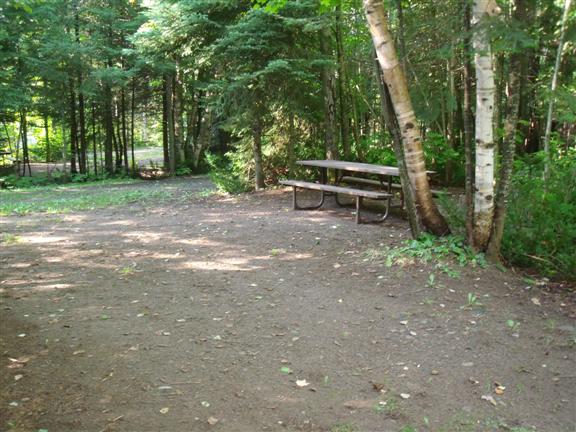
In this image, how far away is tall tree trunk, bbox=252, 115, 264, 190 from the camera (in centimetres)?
1193

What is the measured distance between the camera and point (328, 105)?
11.7 m

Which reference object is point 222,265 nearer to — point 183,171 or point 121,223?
point 121,223

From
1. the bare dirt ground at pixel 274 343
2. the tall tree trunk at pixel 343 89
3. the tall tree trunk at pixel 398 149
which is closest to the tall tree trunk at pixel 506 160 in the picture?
the bare dirt ground at pixel 274 343

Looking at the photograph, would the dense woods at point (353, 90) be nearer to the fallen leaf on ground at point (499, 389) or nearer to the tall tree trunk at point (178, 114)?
the tall tree trunk at point (178, 114)

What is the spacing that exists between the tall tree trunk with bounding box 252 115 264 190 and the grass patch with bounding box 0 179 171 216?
2.89 metres

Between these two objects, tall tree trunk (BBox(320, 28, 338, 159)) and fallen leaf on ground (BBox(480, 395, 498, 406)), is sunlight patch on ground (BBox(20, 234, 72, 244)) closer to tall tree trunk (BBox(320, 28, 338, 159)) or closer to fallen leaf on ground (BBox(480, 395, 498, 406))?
tall tree trunk (BBox(320, 28, 338, 159))

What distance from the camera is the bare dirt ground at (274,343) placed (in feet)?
11.0

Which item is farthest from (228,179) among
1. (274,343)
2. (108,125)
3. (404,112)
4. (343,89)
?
(108,125)

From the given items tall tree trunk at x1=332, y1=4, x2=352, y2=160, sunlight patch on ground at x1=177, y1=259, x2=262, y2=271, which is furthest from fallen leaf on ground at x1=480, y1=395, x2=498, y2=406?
tall tree trunk at x1=332, y1=4, x2=352, y2=160

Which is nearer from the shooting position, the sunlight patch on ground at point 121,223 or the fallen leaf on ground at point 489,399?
the fallen leaf on ground at point 489,399

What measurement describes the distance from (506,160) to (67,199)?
12.2 m

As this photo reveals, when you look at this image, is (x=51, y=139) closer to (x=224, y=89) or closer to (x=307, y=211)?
(x=224, y=89)

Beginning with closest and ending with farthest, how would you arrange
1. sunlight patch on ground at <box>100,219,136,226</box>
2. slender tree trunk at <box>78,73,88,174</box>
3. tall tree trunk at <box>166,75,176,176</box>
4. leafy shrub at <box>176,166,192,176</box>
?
sunlight patch on ground at <box>100,219,136,226</box> → tall tree trunk at <box>166,75,176,176</box> → slender tree trunk at <box>78,73,88,174</box> → leafy shrub at <box>176,166,192,176</box>

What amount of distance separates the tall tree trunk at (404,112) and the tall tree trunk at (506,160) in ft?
2.32
